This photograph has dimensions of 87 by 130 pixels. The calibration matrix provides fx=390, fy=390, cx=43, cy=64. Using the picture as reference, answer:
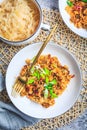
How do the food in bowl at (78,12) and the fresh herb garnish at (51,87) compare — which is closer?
the fresh herb garnish at (51,87)

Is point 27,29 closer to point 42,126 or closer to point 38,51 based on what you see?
point 38,51

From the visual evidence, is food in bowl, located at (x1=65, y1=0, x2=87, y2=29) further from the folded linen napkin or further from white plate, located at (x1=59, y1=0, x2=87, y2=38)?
the folded linen napkin

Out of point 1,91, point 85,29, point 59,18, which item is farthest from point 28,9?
point 1,91

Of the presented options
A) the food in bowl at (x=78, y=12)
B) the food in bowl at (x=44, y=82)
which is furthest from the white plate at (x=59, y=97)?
the food in bowl at (x=78, y=12)

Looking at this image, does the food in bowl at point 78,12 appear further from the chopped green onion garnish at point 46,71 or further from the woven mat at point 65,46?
the chopped green onion garnish at point 46,71

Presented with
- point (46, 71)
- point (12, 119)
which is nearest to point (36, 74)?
point (46, 71)

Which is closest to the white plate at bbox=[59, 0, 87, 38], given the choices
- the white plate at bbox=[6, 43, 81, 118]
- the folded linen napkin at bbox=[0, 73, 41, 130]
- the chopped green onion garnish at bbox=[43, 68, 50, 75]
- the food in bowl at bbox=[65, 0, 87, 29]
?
the food in bowl at bbox=[65, 0, 87, 29]
